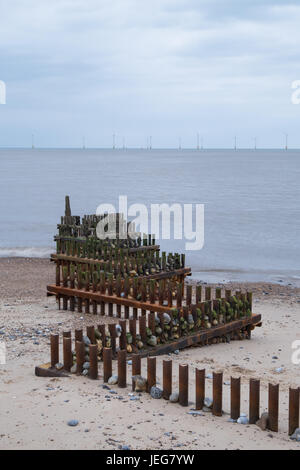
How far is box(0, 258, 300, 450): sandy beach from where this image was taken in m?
6.32

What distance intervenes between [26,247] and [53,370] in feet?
83.3

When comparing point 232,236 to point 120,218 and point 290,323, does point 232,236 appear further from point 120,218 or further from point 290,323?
point 290,323

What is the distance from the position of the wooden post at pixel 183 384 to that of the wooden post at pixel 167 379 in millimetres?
172

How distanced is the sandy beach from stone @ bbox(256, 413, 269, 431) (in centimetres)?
6

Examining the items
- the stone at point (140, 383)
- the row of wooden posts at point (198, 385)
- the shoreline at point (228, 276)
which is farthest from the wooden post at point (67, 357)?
the shoreline at point (228, 276)

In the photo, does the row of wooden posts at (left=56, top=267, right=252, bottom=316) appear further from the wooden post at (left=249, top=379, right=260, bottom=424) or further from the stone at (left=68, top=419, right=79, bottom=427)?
the stone at (left=68, top=419, right=79, bottom=427)

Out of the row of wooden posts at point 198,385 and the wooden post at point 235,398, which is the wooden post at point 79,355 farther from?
the wooden post at point 235,398

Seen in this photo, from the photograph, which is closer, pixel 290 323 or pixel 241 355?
pixel 241 355

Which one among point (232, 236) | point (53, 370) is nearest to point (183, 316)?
point (53, 370)

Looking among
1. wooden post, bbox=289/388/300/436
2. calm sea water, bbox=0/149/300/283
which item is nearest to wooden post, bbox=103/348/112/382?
wooden post, bbox=289/388/300/436

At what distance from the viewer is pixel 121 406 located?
719 centimetres

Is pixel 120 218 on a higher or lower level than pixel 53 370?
higher

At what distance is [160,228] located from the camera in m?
43.8

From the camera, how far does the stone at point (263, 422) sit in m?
6.72
